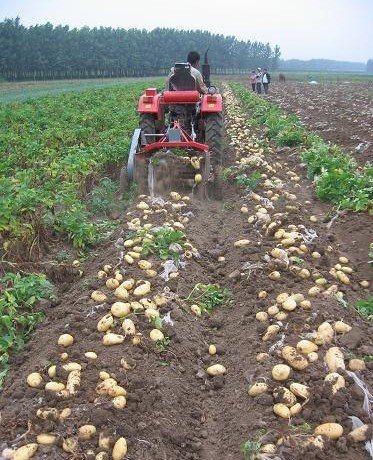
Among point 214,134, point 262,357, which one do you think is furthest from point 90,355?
point 214,134

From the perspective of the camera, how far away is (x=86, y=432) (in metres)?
2.69

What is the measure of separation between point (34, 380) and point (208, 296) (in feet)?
6.04

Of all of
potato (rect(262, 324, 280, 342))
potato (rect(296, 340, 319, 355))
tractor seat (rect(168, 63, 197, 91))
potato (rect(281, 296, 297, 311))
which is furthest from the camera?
tractor seat (rect(168, 63, 197, 91))

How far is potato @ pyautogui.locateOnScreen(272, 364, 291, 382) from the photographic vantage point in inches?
123

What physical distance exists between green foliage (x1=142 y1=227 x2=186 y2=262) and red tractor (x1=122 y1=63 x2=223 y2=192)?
6.44 feet

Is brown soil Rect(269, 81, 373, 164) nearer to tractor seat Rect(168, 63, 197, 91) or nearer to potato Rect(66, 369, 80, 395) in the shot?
tractor seat Rect(168, 63, 197, 91)

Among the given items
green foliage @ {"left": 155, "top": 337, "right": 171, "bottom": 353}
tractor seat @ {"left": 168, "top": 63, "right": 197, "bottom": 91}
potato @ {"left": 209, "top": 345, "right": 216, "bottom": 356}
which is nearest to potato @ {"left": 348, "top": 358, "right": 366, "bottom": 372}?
potato @ {"left": 209, "top": 345, "right": 216, "bottom": 356}

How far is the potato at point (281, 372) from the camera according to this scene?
10.3 feet

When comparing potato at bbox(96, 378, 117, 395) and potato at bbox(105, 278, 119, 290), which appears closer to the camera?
potato at bbox(96, 378, 117, 395)

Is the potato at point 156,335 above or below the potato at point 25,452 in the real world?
above

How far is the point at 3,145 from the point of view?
9062 mm

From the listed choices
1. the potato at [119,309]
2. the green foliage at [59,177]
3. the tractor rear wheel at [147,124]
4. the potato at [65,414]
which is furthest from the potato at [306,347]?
the tractor rear wheel at [147,124]

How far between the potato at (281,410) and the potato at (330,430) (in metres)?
0.23

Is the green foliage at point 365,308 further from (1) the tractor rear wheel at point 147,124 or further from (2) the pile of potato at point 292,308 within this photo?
(1) the tractor rear wheel at point 147,124
